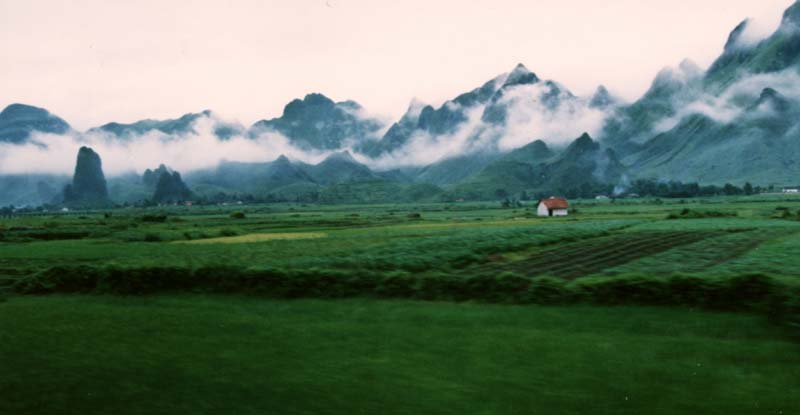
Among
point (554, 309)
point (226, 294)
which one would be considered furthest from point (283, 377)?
point (226, 294)

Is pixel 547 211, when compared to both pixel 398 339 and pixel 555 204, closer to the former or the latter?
pixel 555 204

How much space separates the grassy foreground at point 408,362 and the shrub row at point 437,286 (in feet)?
2.15

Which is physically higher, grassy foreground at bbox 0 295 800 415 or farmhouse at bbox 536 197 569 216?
farmhouse at bbox 536 197 569 216

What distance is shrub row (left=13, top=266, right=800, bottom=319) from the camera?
15156mm

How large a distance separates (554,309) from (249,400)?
29.4 ft

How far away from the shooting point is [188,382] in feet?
38.8

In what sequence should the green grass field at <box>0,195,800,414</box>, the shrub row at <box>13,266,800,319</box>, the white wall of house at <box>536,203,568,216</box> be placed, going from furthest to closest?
the white wall of house at <box>536,203,568,216</box> → the shrub row at <box>13,266,800,319</box> → the green grass field at <box>0,195,800,414</box>

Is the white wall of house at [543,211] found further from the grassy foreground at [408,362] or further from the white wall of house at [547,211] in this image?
the grassy foreground at [408,362]

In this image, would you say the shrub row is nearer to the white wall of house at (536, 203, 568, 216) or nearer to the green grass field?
the green grass field


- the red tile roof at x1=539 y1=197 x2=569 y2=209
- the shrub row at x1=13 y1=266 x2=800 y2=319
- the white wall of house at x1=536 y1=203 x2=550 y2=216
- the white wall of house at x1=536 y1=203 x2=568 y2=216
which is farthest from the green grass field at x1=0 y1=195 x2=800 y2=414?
the white wall of house at x1=536 y1=203 x2=550 y2=216

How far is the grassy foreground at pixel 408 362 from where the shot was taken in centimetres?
1050

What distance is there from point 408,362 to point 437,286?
6567 millimetres

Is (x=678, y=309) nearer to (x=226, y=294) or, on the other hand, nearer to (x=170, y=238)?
(x=226, y=294)

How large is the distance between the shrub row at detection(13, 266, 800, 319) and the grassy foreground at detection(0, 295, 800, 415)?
0.65 m
